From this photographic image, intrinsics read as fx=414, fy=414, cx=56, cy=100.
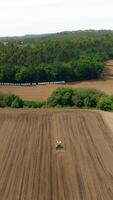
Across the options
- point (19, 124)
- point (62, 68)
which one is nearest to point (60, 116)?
point (19, 124)

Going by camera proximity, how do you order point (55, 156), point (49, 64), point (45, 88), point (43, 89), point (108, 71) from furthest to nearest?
point (108, 71) → point (49, 64) → point (45, 88) → point (43, 89) → point (55, 156)

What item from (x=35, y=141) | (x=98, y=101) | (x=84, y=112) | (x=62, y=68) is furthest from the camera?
(x=62, y=68)

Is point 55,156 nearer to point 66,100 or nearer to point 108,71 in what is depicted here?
point 66,100

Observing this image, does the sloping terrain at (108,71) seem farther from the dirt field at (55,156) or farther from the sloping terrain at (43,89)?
the dirt field at (55,156)

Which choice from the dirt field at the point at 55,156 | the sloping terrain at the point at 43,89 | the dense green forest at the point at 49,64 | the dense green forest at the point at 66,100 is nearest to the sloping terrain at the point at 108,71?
the dense green forest at the point at 49,64

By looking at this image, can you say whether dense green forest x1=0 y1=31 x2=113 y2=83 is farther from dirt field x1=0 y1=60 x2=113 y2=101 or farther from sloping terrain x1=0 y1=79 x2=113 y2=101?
sloping terrain x1=0 y1=79 x2=113 y2=101

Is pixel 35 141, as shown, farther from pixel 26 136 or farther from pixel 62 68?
pixel 62 68

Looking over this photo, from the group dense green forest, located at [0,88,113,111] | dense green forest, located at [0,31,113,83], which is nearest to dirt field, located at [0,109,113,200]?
dense green forest, located at [0,88,113,111]

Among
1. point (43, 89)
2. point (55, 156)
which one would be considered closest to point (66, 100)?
point (55, 156)
